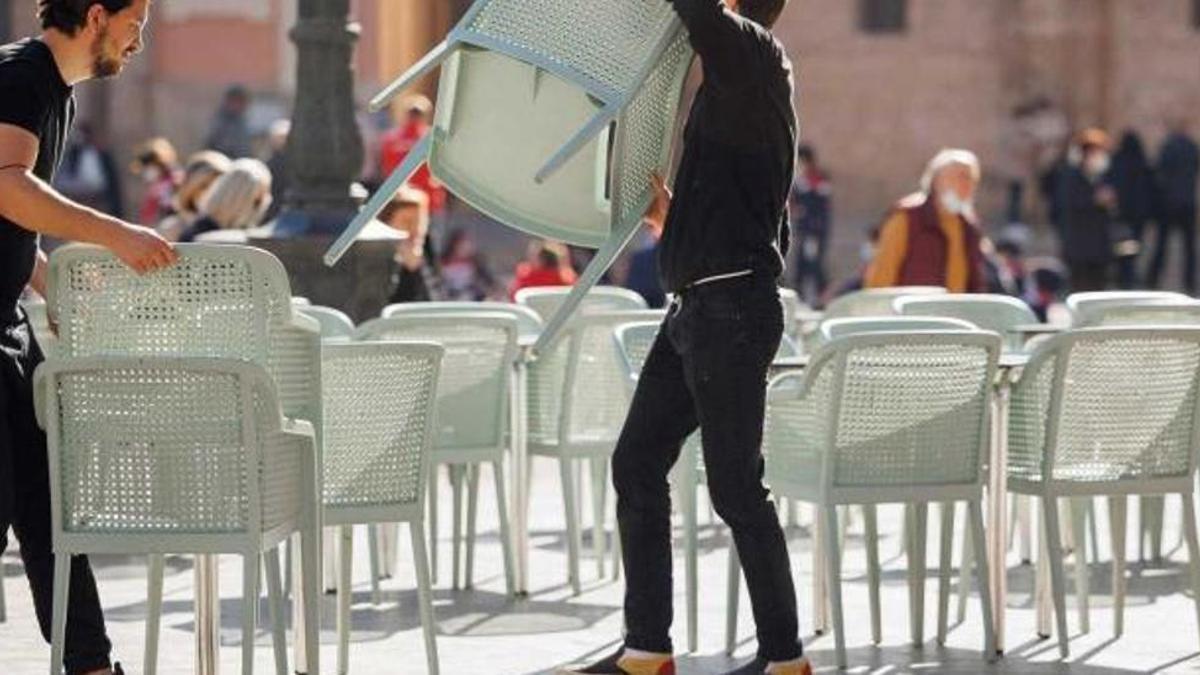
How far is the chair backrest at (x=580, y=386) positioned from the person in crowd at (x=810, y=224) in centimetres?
1779

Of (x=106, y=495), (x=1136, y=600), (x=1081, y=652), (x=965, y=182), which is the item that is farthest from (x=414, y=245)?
(x=106, y=495)

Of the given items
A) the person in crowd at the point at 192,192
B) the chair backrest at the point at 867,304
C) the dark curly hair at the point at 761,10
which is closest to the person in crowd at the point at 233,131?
the person in crowd at the point at 192,192

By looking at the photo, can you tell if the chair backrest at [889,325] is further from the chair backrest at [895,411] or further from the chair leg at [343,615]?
the chair leg at [343,615]

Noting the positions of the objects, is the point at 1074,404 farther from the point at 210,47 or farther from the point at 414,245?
the point at 210,47

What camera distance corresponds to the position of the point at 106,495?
26.0ft

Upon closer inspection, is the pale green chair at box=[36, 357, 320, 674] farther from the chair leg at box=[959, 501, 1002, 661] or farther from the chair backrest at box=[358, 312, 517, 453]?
the chair backrest at box=[358, 312, 517, 453]

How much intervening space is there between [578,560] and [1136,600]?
5.79ft

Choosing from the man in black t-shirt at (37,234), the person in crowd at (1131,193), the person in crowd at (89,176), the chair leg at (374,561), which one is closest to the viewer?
the man in black t-shirt at (37,234)

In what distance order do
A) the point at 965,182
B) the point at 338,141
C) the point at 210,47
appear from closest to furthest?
the point at 338,141
the point at 965,182
the point at 210,47

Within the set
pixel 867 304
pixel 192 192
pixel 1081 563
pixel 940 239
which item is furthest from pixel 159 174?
pixel 1081 563

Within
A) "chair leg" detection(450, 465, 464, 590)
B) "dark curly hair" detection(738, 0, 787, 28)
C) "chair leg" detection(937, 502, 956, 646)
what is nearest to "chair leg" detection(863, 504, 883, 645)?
"chair leg" detection(937, 502, 956, 646)

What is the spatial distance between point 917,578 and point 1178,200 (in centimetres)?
2261

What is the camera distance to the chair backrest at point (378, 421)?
363 inches

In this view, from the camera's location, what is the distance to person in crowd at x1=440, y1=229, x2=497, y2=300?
23609mm
